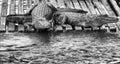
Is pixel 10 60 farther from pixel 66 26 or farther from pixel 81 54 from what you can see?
pixel 66 26

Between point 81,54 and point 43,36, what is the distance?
5.35 ft

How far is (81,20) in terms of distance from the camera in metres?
15.7

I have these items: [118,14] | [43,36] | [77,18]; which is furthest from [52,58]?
[118,14]

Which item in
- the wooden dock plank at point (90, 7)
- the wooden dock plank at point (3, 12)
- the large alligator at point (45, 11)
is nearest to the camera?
the wooden dock plank at point (3, 12)

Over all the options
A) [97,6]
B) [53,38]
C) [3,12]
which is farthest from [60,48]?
[97,6]

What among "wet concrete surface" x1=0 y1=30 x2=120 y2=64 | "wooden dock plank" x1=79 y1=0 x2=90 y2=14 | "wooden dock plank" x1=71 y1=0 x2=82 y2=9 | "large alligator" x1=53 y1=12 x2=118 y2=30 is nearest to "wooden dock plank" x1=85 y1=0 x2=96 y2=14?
"wooden dock plank" x1=79 y1=0 x2=90 y2=14

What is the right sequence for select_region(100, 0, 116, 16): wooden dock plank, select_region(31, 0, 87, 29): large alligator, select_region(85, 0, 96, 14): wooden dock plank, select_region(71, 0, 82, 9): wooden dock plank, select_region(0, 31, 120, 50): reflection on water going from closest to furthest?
select_region(0, 31, 120, 50): reflection on water
select_region(31, 0, 87, 29): large alligator
select_region(85, 0, 96, 14): wooden dock plank
select_region(100, 0, 116, 16): wooden dock plank
select_region(71, 0, 82, 9): wooden dock plank

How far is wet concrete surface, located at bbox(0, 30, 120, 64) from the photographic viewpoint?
43.4ft

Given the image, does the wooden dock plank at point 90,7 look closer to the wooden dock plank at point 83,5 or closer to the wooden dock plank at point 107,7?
the wooden dock plank at point 83,5

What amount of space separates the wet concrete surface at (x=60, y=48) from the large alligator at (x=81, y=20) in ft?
1.04

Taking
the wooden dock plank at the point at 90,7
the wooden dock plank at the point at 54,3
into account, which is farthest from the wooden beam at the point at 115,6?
the wooden dock plank at the point at 54,3

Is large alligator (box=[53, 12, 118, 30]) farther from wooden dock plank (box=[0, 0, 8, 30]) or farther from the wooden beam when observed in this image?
wooden dock plank (box=[0, 0, 8, 30])

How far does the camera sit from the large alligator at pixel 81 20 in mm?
15617

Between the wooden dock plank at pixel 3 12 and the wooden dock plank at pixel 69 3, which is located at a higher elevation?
the wooden dock plank at pixel 69 3
